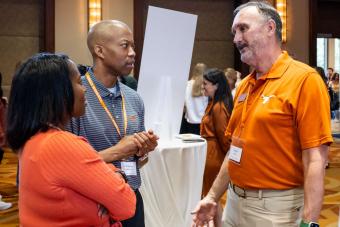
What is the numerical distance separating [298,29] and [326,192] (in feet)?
15.5

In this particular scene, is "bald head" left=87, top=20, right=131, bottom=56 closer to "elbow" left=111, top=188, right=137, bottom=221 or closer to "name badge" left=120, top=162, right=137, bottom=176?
"name badge" left=120, top=162, right=137, bottom=176

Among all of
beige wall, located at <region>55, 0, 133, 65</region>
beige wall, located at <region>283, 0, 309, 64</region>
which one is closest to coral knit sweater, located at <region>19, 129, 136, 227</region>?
beige wall, located at <region>55, 0, 133, 65</region>

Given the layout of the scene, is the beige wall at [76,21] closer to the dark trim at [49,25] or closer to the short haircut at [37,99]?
the dark trim at [49,25]

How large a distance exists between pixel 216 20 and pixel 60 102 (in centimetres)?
838

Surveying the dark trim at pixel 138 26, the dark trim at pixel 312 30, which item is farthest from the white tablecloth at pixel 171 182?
the dark trim at pixel 312 30

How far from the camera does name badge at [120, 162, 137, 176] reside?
2.07 metres

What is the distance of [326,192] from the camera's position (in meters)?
5.45

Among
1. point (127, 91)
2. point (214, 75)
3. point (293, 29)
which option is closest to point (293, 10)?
point (293, 29)

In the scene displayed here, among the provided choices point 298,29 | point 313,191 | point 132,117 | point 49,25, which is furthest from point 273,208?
point 298,29

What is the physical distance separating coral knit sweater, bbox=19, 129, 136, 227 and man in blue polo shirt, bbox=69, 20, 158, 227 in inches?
25.6

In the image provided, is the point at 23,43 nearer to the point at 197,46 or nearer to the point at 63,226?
the point at 197,46

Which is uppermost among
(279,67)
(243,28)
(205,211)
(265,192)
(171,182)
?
(243,28)

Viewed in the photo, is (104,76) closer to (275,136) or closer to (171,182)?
(275,136)

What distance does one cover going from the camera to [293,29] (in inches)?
370
